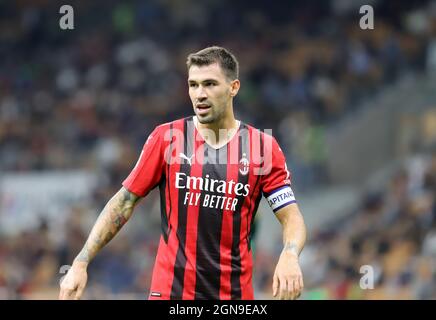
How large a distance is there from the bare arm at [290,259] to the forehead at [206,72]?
0.86m

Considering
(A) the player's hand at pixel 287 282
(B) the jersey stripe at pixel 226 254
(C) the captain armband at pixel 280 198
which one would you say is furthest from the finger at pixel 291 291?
(C) the captain armband at pixel 280 198

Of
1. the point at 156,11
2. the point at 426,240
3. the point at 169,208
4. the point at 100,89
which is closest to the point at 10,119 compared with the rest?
the point at 100,89

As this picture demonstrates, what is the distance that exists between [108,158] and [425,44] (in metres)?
6.34

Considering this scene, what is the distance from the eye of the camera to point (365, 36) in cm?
2033

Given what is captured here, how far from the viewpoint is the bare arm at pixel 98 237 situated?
5.52 metres

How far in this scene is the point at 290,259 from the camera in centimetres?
559

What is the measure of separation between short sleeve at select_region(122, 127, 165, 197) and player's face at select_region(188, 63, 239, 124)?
287 mm

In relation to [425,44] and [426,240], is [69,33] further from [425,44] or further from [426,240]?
[426,240]

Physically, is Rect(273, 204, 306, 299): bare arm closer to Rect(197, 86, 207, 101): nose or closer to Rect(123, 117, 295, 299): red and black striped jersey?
Rect(123, 117, 295, 299): red and black striped jersey

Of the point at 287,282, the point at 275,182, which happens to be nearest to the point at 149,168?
the point at 275,182

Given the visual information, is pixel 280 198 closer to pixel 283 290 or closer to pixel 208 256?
pixel 208 256

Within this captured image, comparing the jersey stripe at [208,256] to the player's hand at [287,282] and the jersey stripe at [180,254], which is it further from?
the player's hand at [287,282]

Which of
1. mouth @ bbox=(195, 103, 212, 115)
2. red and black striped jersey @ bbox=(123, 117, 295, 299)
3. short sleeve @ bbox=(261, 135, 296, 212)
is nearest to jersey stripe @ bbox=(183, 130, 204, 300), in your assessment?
red and black striped jersey @ bbox=(123, 117, 295, 299)

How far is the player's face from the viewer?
19.6 feet
